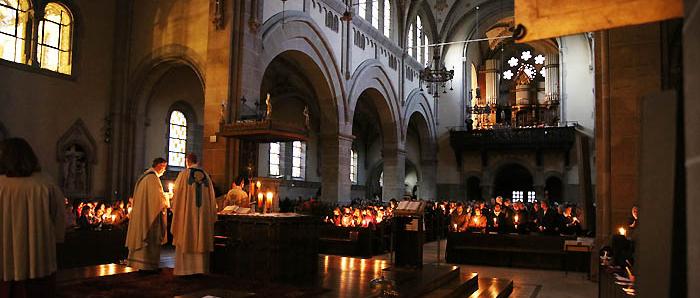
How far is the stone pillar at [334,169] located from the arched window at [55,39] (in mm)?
8101

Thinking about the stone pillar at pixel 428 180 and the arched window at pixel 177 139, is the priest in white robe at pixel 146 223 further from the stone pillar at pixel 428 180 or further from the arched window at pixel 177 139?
the stone pillar at pixel 428 180

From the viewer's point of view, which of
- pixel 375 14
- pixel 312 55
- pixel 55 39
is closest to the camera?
pixel 55 39

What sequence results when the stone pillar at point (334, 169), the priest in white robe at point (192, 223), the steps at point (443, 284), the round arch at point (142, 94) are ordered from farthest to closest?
1. the stone pillar at point (334, 169)
2. the round arch at point (142, 94)
3. the priest in white robe at point (192, 223)
4. the steps at point (443, 284)

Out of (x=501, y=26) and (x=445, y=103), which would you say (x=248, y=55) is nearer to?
(x=445, y=103)

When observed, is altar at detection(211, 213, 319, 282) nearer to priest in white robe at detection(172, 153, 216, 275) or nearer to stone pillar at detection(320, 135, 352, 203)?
priest in white robe at detection(172, 153, 216, 275)

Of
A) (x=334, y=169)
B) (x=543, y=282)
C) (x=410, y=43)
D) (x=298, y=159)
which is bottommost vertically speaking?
(x=543, y=282)

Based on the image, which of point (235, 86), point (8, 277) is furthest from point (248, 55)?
point (8, 277)

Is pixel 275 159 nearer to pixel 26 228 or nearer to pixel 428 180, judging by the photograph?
pixel 428 180

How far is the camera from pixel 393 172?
A: 24594mm

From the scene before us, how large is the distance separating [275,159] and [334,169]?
5.18 metres

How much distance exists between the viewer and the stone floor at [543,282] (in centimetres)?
888

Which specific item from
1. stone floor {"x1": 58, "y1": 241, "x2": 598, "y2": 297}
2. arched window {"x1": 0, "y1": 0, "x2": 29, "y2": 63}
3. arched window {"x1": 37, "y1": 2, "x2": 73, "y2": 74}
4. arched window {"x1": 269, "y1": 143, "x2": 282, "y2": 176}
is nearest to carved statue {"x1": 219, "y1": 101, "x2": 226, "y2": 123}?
stone floor {"x1": 58, "y1": 241, "x2": 598, "y2": 297}

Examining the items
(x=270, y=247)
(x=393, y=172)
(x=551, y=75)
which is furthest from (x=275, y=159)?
(x=551, y=75)

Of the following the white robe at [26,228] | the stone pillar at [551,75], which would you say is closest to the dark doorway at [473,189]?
the stone pillar at [551,75]
